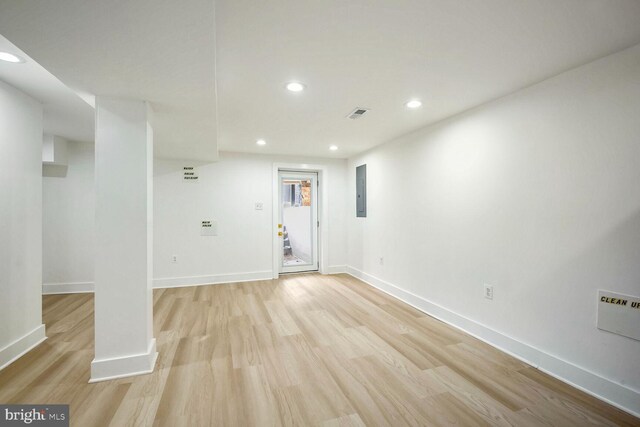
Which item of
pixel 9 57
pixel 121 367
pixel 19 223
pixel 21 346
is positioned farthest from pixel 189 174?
pixel 121 367

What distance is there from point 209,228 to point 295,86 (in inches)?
129

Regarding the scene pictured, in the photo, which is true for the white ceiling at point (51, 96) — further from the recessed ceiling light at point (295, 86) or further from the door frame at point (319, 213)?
the door frame at point (319, 213)

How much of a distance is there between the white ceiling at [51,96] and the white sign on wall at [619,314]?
13.7 ft

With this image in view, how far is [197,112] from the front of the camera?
2.35m

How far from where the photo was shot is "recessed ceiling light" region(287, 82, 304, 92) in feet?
7.04

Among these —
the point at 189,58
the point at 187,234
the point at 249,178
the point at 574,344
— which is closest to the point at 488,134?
the point at 574,344

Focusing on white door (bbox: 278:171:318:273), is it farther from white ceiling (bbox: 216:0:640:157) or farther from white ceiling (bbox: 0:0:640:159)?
white ceiling (bbox: 0:0:640:159)

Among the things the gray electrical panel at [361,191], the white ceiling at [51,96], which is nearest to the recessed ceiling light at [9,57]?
the white ceiling at [51,96]

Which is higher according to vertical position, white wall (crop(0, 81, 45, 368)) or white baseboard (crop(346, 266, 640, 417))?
white wall (crop(0, 81, 45, 368))

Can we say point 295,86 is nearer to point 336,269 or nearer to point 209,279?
point 209,279

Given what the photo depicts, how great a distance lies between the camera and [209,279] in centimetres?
459

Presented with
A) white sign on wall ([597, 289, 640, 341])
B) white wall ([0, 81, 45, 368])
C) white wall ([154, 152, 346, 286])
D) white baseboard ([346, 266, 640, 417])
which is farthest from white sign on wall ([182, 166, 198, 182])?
white sign on wall ([597, 289, 640, 341])

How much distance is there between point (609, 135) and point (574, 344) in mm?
1491

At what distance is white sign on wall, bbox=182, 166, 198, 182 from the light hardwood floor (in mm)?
2309
